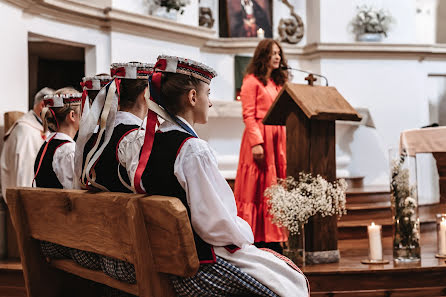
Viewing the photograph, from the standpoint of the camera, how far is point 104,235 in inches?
80.8

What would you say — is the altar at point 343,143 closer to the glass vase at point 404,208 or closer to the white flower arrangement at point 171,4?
the white flower arrangement at point 171,4

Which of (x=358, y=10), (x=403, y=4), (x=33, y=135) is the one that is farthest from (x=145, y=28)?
(x=403, y=4)

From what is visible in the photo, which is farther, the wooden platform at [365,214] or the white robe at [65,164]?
the wooden platform at [365,214]

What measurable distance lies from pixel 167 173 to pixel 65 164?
1.58 metres

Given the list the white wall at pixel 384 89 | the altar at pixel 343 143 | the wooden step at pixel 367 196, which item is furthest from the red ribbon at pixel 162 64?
the white wall at pixel 384 89

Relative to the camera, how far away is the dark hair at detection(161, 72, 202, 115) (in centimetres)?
218

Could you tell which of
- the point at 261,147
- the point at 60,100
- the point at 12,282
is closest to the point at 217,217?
the point at 60,100

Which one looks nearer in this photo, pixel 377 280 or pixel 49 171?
pixel 49 171

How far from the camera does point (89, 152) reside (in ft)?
8.22

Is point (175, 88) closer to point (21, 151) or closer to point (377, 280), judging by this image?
point (377, 280)

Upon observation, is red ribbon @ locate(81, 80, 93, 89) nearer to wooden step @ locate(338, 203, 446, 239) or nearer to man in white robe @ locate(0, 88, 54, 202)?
man in white robe @ locate(0, 88, 54, 202)

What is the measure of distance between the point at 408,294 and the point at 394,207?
642 millimetres

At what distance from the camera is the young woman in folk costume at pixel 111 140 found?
2438 mm

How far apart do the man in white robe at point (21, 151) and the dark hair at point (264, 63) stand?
182 centimetres
